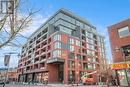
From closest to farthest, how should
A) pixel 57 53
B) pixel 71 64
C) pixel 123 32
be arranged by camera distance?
pixel 123 32, pixel 57 53, pixel 71 64

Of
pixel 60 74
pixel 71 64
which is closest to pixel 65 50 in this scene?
pixel 71 64

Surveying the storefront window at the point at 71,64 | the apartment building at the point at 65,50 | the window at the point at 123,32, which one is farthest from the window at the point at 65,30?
the window at the point at 123,32

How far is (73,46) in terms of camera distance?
56812 mm

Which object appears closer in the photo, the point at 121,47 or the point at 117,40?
the point at 121,47

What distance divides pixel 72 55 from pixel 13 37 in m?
48.2

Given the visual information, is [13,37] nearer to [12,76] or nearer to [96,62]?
[96,62]

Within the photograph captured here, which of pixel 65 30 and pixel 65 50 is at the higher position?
pixel 65 30

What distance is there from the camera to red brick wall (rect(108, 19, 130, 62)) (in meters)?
23.3

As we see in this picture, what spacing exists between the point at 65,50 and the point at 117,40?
3008 cm

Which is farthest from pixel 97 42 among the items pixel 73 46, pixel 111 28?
pixel 111 28

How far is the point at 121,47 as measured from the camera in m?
23.6

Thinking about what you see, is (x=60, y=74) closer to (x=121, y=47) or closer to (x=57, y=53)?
(x=57, y=53)

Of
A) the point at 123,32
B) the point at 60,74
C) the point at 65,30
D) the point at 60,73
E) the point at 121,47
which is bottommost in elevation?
the point at 60,74

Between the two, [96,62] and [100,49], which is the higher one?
[100,49]
